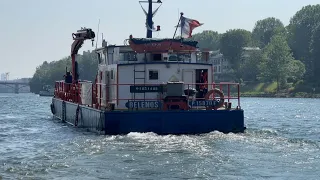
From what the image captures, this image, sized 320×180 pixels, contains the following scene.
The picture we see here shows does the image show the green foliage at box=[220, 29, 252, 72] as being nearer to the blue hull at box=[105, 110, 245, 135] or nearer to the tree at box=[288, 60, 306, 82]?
the tree at box=[288, 60, 306, 82]

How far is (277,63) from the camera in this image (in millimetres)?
128125

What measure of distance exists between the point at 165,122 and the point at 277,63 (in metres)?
101

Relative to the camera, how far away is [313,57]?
129 metres

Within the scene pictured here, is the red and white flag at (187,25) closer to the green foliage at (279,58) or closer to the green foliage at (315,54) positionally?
the green foliage at (279,58)

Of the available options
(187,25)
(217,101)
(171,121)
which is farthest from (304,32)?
(171,121)

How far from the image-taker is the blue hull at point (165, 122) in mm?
29781

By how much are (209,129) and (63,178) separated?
1159 cm

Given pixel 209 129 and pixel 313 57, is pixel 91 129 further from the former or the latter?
pixel 313 57

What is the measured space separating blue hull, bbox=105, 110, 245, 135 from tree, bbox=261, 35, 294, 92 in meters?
98.3

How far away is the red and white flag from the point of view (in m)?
34.8

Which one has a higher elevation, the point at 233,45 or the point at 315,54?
the point at 233,45

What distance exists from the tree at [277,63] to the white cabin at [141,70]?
94304 mm

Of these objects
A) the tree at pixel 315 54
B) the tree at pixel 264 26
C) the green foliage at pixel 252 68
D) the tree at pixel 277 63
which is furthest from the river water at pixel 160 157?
the tree at pixel 264 26

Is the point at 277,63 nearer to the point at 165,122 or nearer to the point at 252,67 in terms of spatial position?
the point at 252,67
